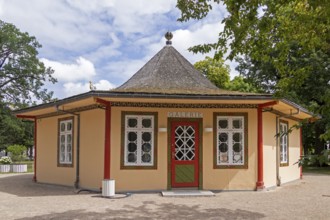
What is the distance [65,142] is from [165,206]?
5836 mm

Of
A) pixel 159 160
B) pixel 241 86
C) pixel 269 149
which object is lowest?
pixel 159 160

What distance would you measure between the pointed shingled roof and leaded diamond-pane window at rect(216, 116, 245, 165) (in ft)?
4.16

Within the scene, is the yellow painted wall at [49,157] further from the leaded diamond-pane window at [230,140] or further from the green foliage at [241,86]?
the green foliage at [241,86]

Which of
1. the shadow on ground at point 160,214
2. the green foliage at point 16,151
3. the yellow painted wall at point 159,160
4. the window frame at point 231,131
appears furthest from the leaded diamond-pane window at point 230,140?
the green foliage at point 16,151

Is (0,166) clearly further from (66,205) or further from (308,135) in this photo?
(308,135)

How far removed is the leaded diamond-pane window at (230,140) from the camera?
467 inches

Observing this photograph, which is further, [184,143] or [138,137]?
[184,143]

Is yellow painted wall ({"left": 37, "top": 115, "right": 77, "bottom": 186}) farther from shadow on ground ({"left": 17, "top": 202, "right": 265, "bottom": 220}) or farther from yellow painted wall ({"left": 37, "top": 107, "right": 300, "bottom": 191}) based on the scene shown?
shadow on ground ({"left": 17, "top": 202, "right": 265, "bottom": 220})

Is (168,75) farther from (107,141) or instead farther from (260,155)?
(260,155)

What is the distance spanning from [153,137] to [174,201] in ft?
8.00

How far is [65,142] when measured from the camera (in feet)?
44.4

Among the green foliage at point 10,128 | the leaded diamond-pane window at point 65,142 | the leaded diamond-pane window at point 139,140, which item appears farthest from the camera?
the green foliage at point 10,128

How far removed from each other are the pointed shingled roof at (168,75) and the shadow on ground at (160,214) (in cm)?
495

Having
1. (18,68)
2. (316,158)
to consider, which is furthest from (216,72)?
(316,158)
